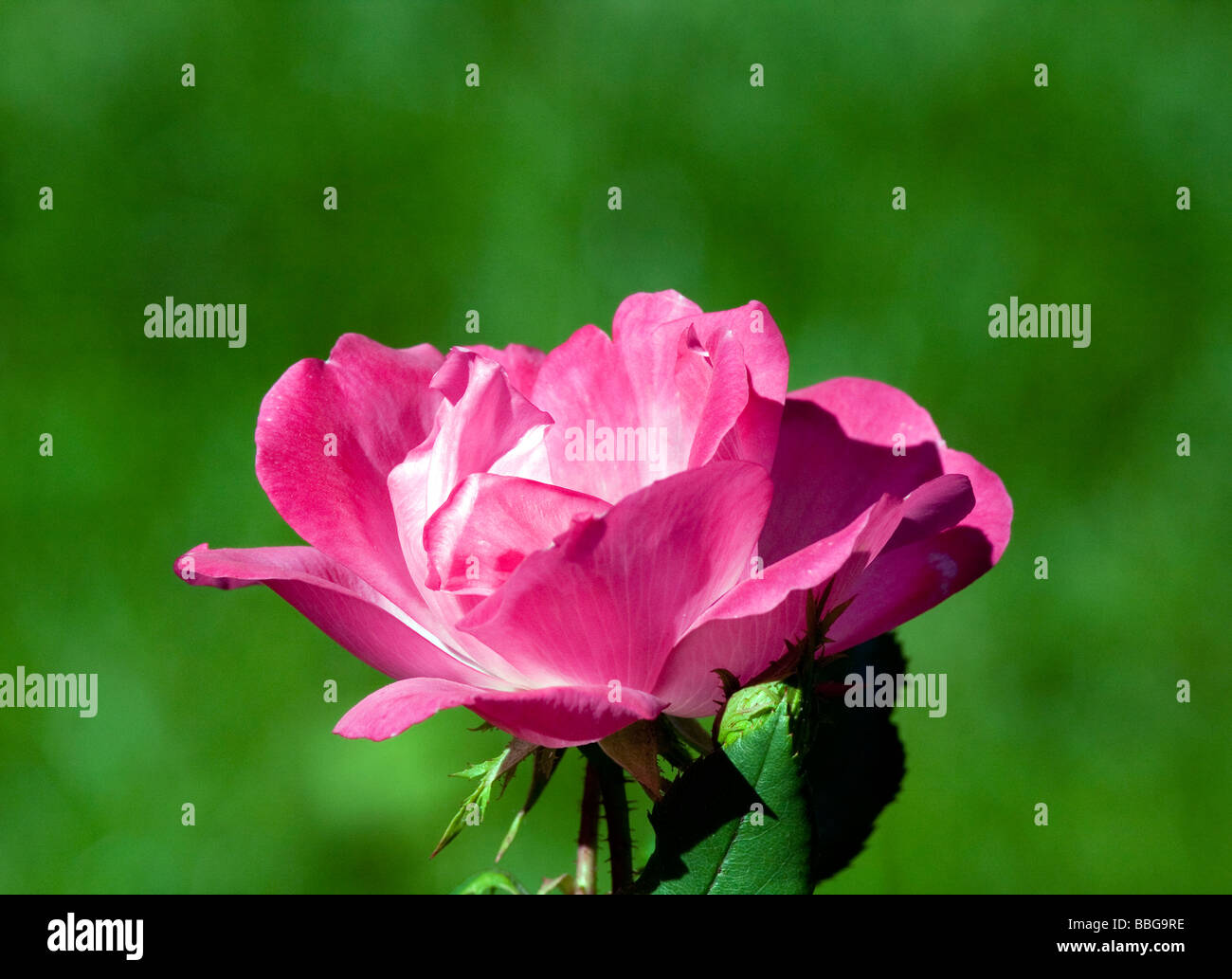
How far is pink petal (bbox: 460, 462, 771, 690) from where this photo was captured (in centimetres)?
36

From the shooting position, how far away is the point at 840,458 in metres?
0.47

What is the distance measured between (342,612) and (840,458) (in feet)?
0.64

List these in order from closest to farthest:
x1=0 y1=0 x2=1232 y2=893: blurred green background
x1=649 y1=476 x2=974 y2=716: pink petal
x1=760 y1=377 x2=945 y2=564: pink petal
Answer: x1=649 y1=476 x2=974 y2=716: pink petal < x1=760 y1=377 x2=945 y2=564: pink petal < x1=0 y1=0 x2=1232 y2=893: blurred green background

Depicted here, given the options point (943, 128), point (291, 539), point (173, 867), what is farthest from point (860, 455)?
point (943, 128)

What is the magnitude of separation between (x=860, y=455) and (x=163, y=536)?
1200 mm

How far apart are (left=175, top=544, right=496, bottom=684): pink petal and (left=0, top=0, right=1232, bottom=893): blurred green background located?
976mm

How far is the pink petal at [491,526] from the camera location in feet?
1.25

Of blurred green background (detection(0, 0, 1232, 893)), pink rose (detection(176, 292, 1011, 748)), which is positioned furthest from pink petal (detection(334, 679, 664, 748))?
blurred green background (detection(0, 0, 1232, 893))

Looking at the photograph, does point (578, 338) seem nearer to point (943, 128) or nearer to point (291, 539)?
point (291, 539)

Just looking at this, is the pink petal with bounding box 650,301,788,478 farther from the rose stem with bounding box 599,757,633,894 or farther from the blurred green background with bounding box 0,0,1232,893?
the blurred green background with bounding box 0,0,1232,893

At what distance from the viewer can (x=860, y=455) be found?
1.56 feet

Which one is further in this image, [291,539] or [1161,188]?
[1161,188]
